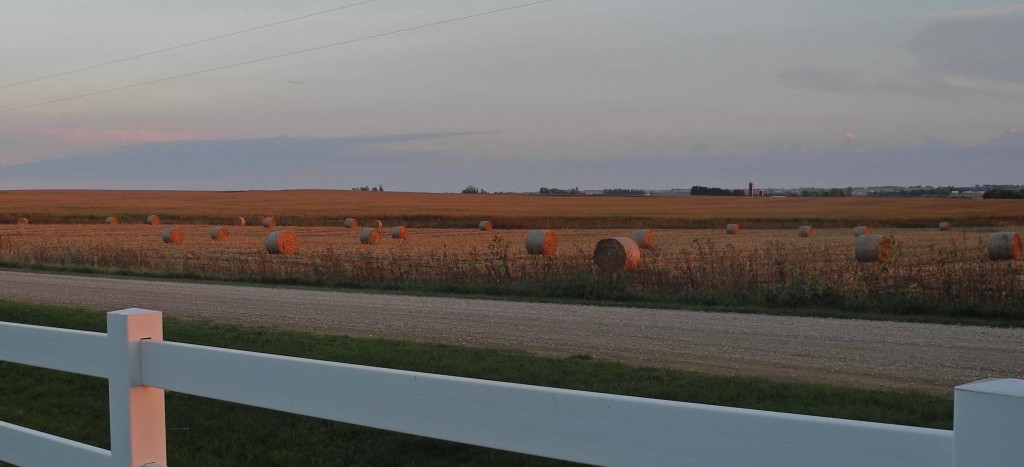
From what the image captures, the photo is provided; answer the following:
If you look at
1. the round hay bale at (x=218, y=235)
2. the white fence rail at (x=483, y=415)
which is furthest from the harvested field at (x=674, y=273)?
the white fence rail at (x=483, y=415)

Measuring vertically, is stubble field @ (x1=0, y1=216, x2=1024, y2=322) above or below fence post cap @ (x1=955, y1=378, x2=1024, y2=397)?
below

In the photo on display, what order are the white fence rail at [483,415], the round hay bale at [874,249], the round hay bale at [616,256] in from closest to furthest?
the white fence rail at [483,415] → the round hay bale at [616,256] → the round hay bale at [874,249]

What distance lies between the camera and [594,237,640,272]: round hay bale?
23.1m

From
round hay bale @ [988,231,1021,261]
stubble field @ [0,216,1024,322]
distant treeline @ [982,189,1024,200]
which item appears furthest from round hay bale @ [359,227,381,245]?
distant treeline @ [982,189,1024,200]

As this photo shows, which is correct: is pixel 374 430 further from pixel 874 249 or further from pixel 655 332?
pixel 874 249

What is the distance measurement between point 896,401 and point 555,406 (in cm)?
623

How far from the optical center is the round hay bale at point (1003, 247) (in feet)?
88.5

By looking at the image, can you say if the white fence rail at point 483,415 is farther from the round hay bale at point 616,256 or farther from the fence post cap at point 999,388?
the round hay bale at point 616,256

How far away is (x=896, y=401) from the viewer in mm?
7934

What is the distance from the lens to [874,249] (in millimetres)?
25688

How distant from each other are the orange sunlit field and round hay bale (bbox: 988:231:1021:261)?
24.8 m

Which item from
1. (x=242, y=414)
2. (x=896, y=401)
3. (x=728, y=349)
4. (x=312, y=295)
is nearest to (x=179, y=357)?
(x=242, y=414)

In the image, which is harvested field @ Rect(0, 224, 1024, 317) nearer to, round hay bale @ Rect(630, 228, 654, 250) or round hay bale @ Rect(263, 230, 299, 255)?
round hay bale @ Rect(630, 228, 654, 250)

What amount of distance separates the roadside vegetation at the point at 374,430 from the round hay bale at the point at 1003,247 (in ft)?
67.7
